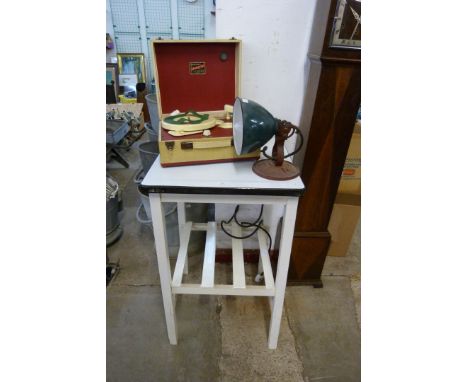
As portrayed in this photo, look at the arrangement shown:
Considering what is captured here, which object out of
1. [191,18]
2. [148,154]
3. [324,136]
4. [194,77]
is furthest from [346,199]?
[191,18]

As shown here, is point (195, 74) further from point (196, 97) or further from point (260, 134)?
point (260, 134)

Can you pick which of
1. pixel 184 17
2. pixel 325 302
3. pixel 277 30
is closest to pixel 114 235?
pixel 325 302

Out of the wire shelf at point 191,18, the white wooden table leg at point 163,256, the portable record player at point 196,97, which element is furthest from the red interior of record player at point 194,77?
the wire shelf at point 191,18

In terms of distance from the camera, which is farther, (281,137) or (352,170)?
(352,170)

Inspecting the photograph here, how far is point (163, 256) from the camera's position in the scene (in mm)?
1011

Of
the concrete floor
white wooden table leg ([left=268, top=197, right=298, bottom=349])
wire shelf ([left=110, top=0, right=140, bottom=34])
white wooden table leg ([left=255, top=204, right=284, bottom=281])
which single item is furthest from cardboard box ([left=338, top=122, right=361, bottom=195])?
wire shelf ([left=110, top=0, right=140, bottom=34])

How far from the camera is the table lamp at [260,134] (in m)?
0.84

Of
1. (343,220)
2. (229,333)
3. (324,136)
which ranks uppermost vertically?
(324,136)

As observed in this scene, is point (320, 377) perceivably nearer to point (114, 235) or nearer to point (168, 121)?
point (168, 121)

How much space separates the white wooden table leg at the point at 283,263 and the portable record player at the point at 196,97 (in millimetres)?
243

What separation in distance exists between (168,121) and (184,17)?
11.3 ft

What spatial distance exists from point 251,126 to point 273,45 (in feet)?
1.72

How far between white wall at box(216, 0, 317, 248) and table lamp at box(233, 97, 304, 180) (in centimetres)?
36

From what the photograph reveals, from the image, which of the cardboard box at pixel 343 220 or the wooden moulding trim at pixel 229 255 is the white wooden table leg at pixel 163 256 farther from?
the cardboard box at pixel 343 220
